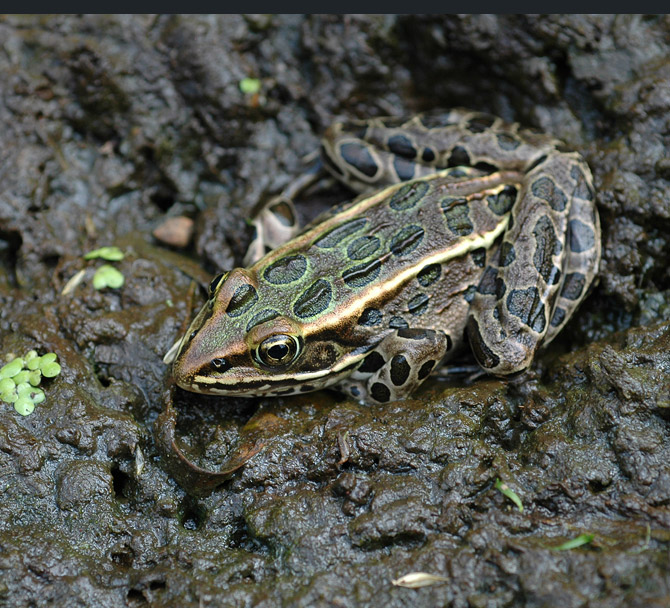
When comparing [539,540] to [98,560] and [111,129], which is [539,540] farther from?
[111,129]

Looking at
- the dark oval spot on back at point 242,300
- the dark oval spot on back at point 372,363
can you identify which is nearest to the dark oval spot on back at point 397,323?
the dark oval spot on back at point 372,363

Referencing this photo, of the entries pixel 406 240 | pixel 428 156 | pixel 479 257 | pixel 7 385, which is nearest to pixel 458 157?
pixel 428 156

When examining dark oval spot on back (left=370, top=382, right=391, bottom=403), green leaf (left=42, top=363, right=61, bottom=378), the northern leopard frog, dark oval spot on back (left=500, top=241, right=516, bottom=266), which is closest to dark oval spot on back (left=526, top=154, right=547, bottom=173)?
the northern leopard frog

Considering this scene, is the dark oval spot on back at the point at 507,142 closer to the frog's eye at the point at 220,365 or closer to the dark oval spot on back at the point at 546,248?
the dark oval spot on back at the point at 546,248

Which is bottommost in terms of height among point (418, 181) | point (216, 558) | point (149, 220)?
point (216, 558)

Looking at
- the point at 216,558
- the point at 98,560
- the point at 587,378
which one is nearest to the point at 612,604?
the point at 587,378

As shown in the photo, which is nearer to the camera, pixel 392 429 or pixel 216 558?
pixel 216 558

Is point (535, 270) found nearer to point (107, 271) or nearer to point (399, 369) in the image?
point (399, 369)

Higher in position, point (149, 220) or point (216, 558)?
point (149, 220)

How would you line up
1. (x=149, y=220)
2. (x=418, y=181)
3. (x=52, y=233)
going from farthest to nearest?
1. (x=149, y=220)
2. (x=52, y=233)
3. (x=418, y=181)
